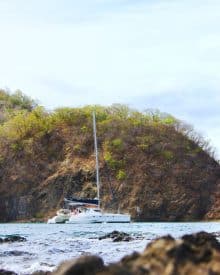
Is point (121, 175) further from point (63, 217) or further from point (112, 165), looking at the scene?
point (63, 217)

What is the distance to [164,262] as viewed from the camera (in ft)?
31.7

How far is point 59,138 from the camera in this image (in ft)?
501

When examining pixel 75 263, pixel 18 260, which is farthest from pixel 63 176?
pixel 75 263

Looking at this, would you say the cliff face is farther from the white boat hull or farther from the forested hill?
the white boat hull

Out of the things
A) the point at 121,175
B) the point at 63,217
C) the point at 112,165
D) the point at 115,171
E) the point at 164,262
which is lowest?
the point at 164,262

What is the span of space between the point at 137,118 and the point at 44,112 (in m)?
21.3

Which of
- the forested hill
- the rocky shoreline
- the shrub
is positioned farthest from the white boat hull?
the rocky shoreline

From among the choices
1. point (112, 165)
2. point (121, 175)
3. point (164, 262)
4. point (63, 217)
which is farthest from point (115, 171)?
point (164, 262)

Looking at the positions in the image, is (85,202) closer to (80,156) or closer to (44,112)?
(80,156)

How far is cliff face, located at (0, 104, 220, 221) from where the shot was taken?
132m

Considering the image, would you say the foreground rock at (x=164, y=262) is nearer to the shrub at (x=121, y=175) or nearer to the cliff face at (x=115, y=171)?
the cliff face at (x=115, y=171)

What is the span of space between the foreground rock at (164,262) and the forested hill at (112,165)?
118403 millimetres

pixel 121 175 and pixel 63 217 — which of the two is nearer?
pixel 63 217

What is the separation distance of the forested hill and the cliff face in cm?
18
